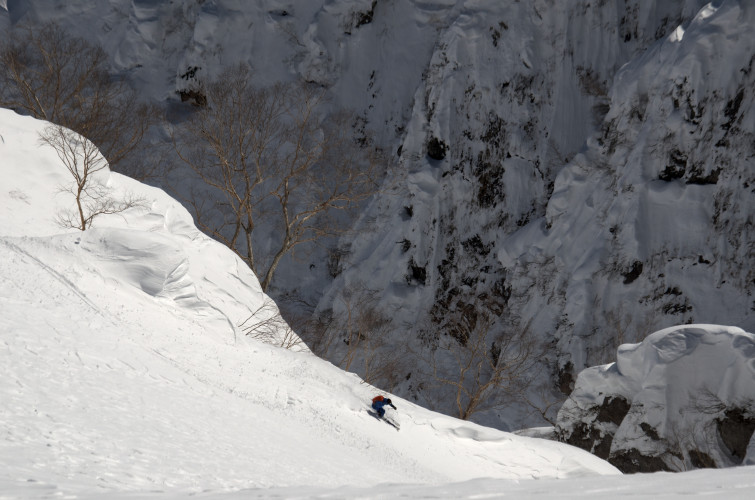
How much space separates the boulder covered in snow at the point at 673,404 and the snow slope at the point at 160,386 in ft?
5.74

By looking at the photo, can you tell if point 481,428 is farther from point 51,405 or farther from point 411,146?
point 411,146

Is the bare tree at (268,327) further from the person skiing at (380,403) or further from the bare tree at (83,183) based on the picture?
the bare tree at (83,183)

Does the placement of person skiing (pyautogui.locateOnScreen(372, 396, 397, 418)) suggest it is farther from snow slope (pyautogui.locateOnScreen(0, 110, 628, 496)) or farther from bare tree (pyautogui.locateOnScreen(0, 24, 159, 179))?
bare tree (pyautogui.locateOnScreen(0, 24, 159, 179))

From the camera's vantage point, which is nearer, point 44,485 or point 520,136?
point 44,485

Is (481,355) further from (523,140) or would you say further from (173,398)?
(173,398)

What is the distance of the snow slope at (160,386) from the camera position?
639 cm

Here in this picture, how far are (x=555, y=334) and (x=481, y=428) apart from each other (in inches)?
422

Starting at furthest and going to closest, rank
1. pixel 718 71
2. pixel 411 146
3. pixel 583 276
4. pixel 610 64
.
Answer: pixel 411 146, pixel 610 64, pixel 583 276, pixel 718 71

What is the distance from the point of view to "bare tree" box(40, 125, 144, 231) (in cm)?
1603

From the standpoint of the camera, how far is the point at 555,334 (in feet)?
79.6

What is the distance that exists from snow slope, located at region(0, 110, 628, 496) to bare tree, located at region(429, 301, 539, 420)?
896 centimetres

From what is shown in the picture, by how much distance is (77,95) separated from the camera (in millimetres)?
25672

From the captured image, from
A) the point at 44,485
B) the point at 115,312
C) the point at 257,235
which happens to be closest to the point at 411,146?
the point at 257,235

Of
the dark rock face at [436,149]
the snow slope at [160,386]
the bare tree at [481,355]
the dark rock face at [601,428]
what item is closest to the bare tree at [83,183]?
the snow slope at [160,386]
